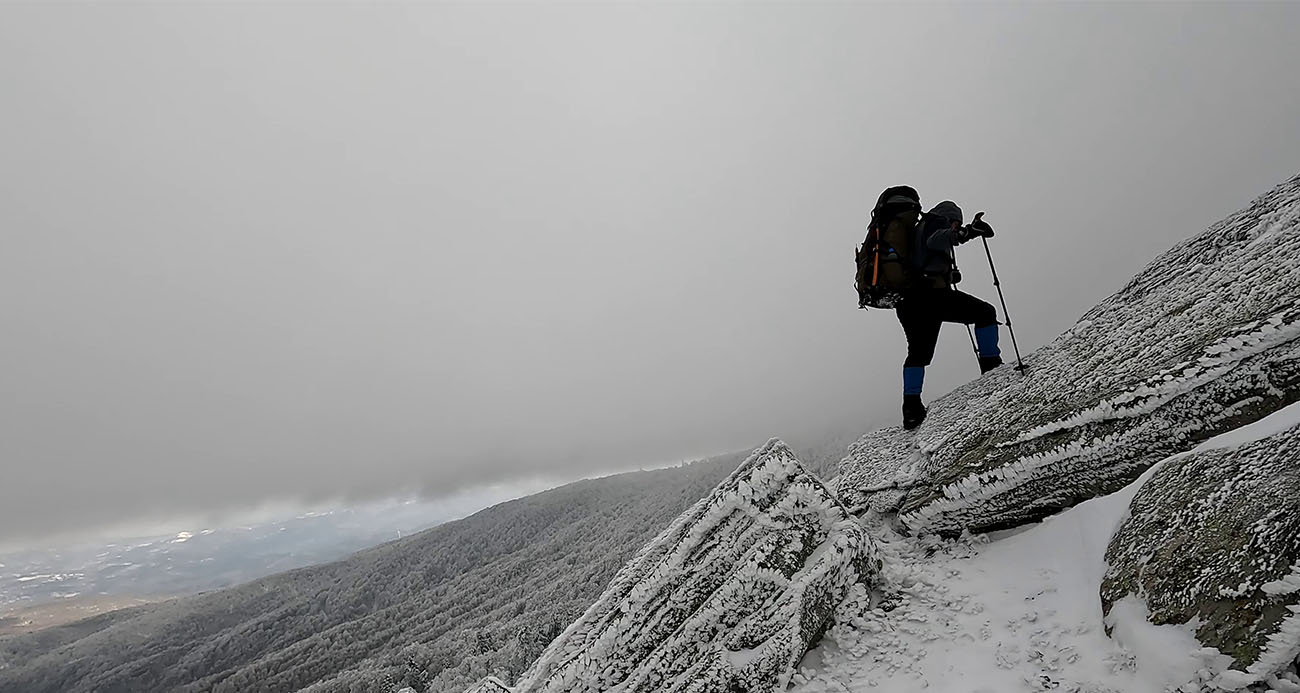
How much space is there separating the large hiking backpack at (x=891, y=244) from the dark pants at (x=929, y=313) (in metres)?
0.45

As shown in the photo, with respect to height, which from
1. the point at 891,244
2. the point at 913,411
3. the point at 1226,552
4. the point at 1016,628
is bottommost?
the point at 1016,628

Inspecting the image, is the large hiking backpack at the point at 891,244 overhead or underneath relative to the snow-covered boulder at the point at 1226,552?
overhead

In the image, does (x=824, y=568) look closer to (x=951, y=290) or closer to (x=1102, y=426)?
(x=1102, y=426)

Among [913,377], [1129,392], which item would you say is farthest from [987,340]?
[1129,392]

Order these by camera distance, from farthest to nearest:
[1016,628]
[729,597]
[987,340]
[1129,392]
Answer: [987,340]
[729,597]
[1129,392]
[1016,628]

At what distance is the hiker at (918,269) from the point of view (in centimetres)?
1226

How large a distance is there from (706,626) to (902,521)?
16.8 ft

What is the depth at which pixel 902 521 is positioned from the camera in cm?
1174

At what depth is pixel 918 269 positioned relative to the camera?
12.5 meters

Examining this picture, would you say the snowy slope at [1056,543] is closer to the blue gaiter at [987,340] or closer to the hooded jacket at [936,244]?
the blue gaiter at [987,340]

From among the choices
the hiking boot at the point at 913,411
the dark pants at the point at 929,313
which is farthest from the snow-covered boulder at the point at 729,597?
the hiking boot at the point at 913,411

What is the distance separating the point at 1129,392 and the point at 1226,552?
13.4 feet

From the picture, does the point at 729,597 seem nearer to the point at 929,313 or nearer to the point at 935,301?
the point at 929,313

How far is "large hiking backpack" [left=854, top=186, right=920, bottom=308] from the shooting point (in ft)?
41.3
